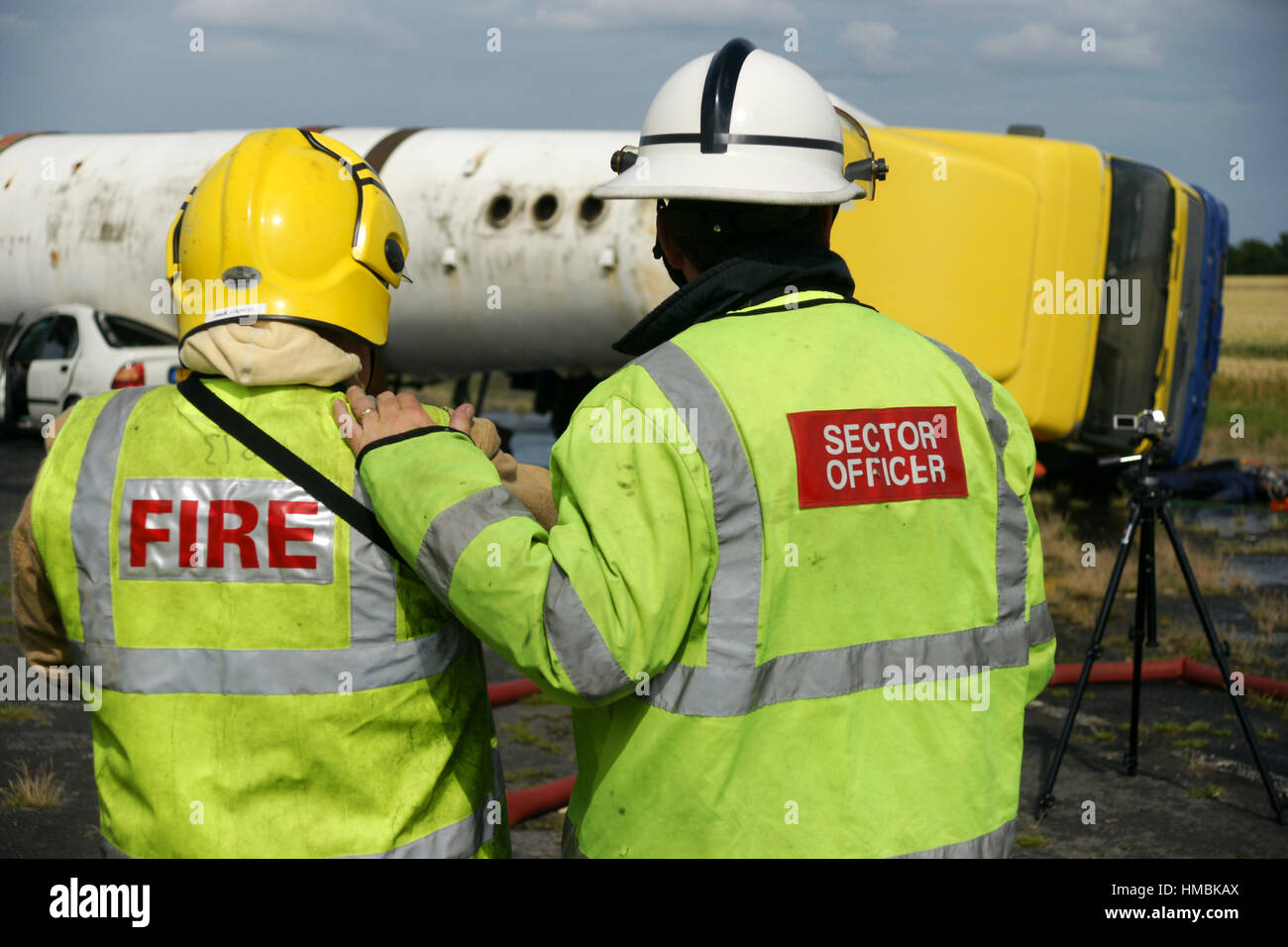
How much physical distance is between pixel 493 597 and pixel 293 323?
2.40 feet

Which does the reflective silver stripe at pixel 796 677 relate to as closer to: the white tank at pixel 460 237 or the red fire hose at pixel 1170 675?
the red fire hose at pixel 1170 675

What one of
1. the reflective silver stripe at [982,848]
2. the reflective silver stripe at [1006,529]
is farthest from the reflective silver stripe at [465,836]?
the reflective silver stripe at [1006,529]

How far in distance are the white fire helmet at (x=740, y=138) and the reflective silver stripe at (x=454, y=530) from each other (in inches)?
24.4

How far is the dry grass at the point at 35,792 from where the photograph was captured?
489cm

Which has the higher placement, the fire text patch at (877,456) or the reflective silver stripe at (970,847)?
the fire text patch at (877,456)

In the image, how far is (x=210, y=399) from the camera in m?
2.17

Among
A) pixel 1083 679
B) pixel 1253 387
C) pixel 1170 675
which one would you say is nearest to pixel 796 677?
pixel 1083 679

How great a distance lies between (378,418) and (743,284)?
65 centimetres

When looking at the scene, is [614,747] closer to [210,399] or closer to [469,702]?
[469,702]

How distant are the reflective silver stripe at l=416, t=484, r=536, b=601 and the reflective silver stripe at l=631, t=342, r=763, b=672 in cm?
31

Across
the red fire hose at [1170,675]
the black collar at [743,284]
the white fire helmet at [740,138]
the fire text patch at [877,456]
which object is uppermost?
the white fire helmet at [740,138]

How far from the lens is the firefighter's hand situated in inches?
82.1

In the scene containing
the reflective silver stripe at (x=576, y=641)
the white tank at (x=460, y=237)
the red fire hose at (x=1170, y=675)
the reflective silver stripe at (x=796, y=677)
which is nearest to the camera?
the reflective silver stripe at (x=576, y=641)
